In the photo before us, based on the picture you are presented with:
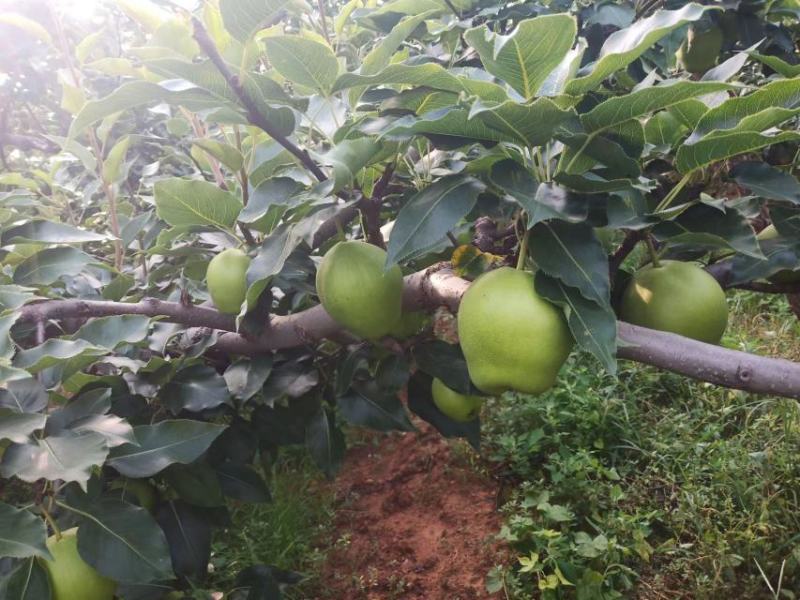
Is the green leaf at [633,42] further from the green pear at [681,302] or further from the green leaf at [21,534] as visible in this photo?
the green leaf at [21,534]

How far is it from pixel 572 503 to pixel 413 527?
2.04ft

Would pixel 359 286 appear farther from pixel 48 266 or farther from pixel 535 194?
pixel 48 266

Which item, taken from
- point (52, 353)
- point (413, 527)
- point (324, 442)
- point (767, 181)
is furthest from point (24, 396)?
point (413, 527)

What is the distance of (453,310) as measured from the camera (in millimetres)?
884

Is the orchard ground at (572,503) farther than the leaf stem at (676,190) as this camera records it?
Yes

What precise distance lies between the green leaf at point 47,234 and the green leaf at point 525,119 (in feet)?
2.75

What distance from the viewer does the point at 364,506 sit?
263 cm

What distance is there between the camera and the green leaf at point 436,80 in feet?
2.34

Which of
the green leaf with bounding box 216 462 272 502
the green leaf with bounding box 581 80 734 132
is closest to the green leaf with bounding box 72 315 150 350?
the green leaf with bounding box 216 462 272 502

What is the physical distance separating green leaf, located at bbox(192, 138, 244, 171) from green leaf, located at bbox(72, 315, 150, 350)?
0.95 ft

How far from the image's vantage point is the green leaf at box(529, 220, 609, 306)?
0.72 meters

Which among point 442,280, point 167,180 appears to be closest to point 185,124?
point 167,180

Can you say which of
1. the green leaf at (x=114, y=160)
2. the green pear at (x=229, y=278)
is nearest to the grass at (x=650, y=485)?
the green pear at (x=229, y=278)

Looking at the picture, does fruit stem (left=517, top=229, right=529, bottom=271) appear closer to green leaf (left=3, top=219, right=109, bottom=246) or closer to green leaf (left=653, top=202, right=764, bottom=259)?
green leaf (left=653, top=202, right=764, bottom=259)
